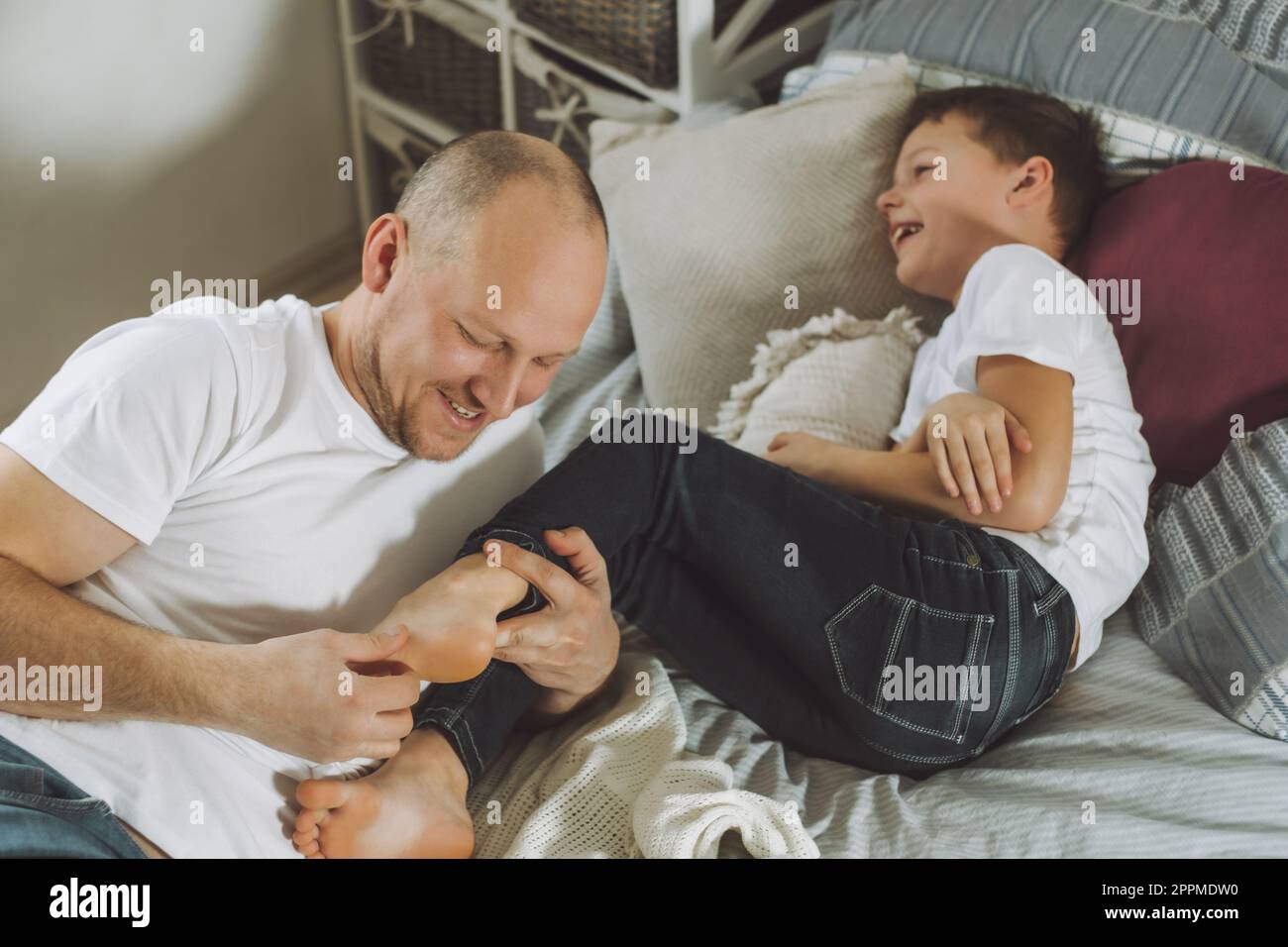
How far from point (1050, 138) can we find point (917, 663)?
0.73 metres

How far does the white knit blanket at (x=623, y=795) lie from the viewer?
101 centimetres

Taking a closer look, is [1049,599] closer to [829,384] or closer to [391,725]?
[829,384]

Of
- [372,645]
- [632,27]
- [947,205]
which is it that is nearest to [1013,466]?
[947,205]

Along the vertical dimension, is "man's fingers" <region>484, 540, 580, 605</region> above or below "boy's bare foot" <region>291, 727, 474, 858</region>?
above

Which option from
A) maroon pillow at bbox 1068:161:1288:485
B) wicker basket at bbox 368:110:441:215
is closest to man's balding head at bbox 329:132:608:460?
maroon pillow at bbox 1068:161:1288:485

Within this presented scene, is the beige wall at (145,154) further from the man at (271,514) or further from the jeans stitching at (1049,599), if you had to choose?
the jeans stitching at (1049,599)

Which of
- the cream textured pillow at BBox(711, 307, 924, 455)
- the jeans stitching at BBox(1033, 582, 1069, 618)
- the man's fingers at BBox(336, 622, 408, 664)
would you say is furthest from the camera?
the cream textured pillow at BBox(711, 307, 924, 455)

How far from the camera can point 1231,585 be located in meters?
1.16

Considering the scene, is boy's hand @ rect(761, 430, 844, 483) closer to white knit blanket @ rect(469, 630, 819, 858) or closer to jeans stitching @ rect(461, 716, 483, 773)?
Result: white knit blanket @ rect(469, 630, 819, 858)

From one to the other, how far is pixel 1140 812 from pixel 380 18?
2.06 metres

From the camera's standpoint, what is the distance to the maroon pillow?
1247 millimetres

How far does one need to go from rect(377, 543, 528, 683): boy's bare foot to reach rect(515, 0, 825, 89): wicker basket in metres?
1.20

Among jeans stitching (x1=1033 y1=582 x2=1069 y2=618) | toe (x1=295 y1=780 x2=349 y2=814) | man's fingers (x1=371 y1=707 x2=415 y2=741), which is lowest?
toe (x1=295 y1=780 x2=349 y2=814)
